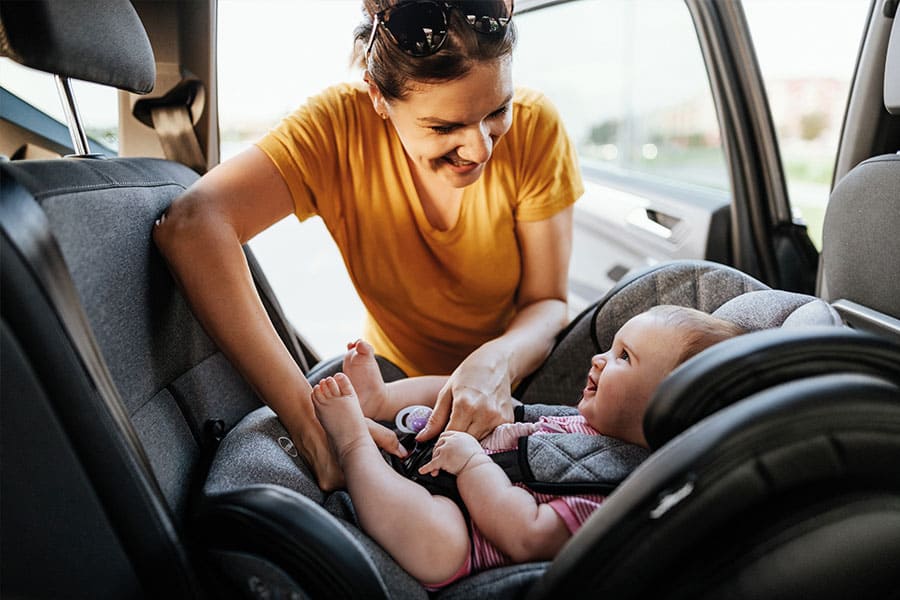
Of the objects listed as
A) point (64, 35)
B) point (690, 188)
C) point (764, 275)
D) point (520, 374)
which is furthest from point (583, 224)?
point (64, 35)

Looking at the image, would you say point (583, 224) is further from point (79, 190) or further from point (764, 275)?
point (79, 190)

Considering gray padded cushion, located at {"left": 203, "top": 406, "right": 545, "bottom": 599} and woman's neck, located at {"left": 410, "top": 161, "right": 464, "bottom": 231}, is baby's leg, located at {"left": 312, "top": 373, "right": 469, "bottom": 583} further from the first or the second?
woman's neck, located at {"left": 410, "top": 161, "right": 464, "bottom": 231}

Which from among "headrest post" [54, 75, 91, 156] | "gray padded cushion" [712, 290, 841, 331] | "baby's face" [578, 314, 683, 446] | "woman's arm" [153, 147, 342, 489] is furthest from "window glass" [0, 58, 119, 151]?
"gray padded cushion" [712, 290, 841, 331]

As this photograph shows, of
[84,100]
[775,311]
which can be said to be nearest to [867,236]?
[775,311]

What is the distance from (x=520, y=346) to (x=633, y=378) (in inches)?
13.1

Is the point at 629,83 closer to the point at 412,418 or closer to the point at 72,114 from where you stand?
the point at 412,418

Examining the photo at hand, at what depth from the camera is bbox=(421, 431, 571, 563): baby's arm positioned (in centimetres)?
100

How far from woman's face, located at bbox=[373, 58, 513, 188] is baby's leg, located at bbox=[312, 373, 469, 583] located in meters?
0.50

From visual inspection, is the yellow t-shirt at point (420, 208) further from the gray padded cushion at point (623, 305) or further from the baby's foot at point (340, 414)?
the baby's foot at point (340, 414)

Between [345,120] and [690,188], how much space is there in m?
1.90

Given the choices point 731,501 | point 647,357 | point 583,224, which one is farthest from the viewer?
point 583,224

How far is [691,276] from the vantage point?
1.49m

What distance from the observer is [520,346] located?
1488 mm

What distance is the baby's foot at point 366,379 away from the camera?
4.50 ft
